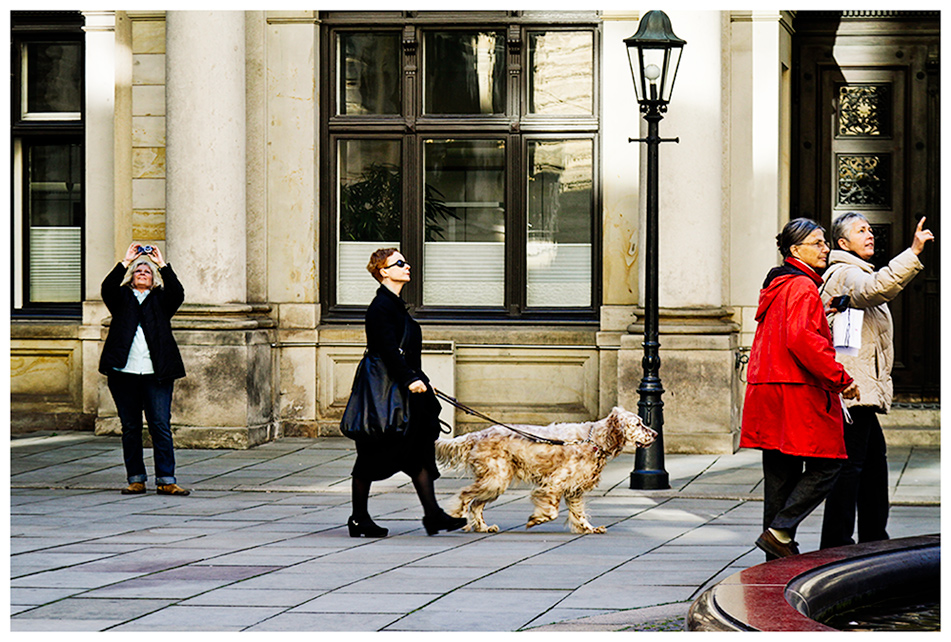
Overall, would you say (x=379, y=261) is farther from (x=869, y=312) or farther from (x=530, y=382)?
(x=530, y=382)

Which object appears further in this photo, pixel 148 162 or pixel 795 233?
pixel 148 162

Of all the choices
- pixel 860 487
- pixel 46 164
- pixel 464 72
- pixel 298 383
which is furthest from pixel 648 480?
pixel 46 164

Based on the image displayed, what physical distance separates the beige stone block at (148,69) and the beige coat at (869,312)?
335 inches

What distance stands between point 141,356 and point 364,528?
Result: 2738mm

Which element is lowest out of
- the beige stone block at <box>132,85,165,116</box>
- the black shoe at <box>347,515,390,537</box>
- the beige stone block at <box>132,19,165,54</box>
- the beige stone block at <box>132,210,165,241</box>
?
the black shoe at <box>347,515,390,537</box>

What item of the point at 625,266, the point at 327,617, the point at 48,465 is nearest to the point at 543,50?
the point at 625,266

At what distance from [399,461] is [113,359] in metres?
2.82

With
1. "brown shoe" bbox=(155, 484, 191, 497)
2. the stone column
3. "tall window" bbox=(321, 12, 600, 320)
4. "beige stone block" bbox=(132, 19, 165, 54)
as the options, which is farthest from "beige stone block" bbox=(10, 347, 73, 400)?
"brown shoe" bbox=(155, 484, 191, 497)

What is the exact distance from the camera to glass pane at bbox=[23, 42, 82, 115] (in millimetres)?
15203

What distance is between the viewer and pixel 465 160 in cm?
1444

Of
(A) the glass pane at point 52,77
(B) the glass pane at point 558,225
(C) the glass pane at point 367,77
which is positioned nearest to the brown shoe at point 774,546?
(B) the glass pane at point 558,225

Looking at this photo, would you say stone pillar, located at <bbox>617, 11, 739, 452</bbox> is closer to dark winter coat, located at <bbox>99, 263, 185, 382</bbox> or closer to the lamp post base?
the lamp post base

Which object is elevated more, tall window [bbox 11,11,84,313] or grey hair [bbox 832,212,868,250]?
tall window [bbox 11,11,84,313]

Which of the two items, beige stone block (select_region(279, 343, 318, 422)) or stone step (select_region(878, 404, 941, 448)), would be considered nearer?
stone step (select_region(878, 404, 941, 448))
